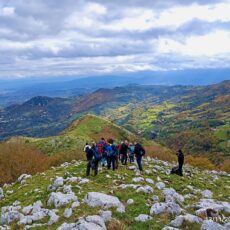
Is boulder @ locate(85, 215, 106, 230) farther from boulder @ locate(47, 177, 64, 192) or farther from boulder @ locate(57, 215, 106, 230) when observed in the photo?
boulder @ locate(47, 177, 64, 192)

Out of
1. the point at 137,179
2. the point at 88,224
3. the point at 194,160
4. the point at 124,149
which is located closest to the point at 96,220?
the point at 88,224

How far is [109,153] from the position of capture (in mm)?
35000

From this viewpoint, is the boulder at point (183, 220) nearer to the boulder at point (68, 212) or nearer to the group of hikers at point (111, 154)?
the boulder at point (68, 212)

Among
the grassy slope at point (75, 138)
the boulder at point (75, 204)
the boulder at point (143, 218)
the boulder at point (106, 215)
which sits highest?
the boulder at point (106, 215)

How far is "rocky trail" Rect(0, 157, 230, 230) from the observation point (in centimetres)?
1934

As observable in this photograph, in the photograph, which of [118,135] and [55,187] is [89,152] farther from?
[118,135]

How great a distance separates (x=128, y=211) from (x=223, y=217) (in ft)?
18.6

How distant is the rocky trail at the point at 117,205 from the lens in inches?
762

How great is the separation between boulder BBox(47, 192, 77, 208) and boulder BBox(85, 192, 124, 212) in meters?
1.27

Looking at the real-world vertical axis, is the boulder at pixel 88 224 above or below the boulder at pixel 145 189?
above

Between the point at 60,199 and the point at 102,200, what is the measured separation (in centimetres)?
327

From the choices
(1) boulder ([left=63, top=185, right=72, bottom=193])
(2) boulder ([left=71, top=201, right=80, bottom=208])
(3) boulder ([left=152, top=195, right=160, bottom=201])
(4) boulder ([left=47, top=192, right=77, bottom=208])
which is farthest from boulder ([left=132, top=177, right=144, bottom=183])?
(2) boulder ([left=71, top=201, right=80, bottom=208])

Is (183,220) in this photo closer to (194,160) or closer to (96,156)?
(96,156)

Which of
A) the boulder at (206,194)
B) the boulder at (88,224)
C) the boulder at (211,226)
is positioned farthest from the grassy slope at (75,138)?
the boulder at (211,226)
